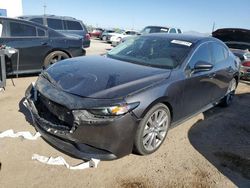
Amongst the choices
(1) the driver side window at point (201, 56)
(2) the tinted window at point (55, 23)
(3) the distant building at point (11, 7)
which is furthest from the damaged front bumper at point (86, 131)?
(3) the distant building at point (11, 7)

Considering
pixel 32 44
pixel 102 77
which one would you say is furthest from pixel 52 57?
pixel 102 77

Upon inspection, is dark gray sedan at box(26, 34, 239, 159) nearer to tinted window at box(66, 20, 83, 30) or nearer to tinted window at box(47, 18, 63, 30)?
tinted window at box(47, 18, 63, 30)

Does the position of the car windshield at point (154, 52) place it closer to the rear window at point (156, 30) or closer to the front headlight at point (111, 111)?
the front headlight at point (111, 111)

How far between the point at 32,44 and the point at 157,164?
5017 millimetres

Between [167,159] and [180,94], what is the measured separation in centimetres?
96

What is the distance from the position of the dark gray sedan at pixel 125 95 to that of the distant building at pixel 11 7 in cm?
2113

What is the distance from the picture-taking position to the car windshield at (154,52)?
421 centimetres

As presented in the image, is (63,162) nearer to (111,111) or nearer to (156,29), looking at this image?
(111,111)

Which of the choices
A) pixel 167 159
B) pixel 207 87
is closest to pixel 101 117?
pixel 167 159

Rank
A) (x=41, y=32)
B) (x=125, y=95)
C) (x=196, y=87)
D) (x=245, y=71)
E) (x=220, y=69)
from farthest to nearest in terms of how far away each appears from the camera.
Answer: (x=245, y=71), (x=41, y=32), (x=220, y=69), (x=196, y=87), (x=125, y=95)

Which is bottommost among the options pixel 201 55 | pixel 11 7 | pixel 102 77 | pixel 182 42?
pixel 11 7

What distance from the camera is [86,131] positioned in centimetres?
305

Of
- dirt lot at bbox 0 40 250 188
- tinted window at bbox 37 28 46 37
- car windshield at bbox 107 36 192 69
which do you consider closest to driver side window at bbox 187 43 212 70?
car windshield at bbox 107 36 192 69

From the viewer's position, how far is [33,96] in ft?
12.6
